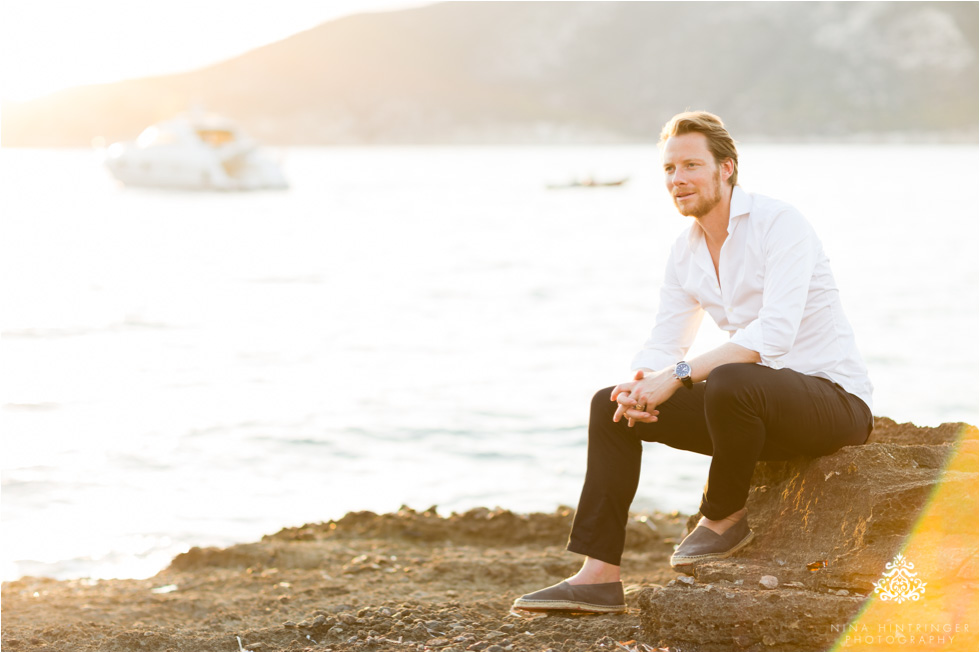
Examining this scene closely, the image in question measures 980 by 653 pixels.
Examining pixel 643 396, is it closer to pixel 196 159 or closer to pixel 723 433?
pixel 723 433

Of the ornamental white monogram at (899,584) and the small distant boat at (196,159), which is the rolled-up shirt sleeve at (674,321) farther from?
the small distant boat at (196,159)

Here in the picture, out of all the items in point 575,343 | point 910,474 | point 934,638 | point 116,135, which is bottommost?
point 934,638

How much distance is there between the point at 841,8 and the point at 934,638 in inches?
6499

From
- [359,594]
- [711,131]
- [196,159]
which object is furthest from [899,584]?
[196,159]

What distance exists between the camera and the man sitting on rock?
3244 millimetres

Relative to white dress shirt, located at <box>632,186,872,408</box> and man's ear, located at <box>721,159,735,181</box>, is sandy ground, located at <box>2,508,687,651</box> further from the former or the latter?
man's ear, located at <box>721,159,735,181</box>

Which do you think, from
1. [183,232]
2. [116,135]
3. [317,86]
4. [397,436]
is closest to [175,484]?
[397,436]

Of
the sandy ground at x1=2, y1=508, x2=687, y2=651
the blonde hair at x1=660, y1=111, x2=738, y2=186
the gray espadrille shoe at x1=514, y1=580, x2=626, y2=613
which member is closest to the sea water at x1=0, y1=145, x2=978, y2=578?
the sandy ground at x1=2, y1=508, x2=687, y2=651

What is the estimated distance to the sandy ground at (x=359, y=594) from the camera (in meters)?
3.41

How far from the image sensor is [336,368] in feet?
36.9

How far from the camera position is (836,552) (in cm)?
322

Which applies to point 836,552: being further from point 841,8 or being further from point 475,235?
point 841,8

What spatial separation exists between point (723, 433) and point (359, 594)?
69.5 inches

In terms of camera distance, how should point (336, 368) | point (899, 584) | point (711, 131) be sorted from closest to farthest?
1. point (899, 584)
2. point (711, 131)
3. point (336, 368)
